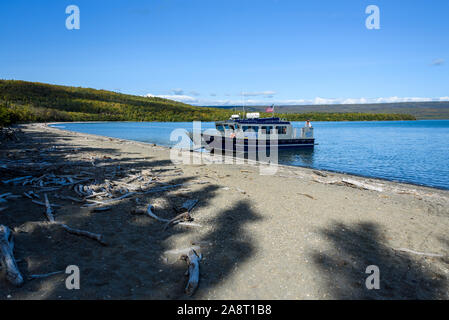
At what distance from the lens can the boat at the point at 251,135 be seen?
28.8 metres

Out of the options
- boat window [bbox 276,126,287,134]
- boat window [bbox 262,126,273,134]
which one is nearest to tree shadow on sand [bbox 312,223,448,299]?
boat window [bbox 262,126,273,134]

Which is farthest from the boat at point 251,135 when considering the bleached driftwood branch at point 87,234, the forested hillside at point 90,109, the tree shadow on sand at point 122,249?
the forested hillside at point 90,109

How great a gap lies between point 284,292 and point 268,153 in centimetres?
2756

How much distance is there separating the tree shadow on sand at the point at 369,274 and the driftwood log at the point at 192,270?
205 cm

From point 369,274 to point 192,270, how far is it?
309cm

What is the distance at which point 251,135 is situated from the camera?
29.5m

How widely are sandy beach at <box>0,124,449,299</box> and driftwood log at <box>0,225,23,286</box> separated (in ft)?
0.31

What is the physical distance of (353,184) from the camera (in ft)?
38.5

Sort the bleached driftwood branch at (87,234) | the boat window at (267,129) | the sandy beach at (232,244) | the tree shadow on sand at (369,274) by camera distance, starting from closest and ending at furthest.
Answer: the sandy beach at (232,244) → the tree shadow on sand at (369,274) → the bleached driftwood branch at (87,234) → the boat window at (267,129)

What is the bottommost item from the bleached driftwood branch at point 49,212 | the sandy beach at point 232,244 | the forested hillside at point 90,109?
the sandy beach at point 232,244

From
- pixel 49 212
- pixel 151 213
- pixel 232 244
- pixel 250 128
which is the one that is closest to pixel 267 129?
pixel 250 128

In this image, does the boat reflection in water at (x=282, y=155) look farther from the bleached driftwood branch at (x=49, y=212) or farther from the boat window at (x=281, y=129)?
the bleached driftwood branch at (x=49, y=212)

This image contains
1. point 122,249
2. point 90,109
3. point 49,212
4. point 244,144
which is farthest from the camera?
point 90,109

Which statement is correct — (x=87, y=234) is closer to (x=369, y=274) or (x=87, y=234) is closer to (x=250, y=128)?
(x=369, y=274)
